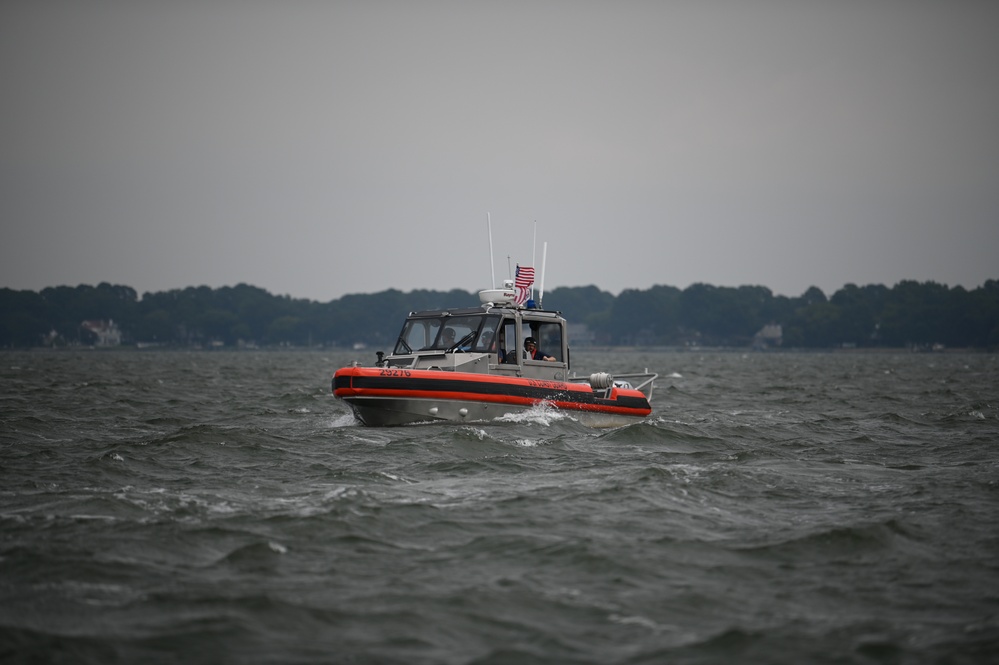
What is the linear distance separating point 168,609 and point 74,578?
1.27 m

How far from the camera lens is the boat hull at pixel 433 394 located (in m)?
19.7

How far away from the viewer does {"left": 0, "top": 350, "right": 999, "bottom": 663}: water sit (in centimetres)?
751

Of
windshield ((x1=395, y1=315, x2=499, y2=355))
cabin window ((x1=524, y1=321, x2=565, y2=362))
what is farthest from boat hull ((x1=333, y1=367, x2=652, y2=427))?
cabin window ((x1=524, y1=321, x2=565, y2=362))

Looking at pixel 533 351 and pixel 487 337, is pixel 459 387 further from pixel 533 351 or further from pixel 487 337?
pixel 533 351

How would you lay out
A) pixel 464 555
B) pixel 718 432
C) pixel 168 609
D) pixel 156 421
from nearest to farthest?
pixel 168 609 < pixel 464 555 < pixel 718 432 < pixel 156 421

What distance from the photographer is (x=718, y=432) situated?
71.7 ft

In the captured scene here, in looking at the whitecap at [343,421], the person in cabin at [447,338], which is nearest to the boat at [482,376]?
the person in cabin at [447,338]

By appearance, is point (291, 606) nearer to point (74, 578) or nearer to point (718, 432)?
point (74, 578)

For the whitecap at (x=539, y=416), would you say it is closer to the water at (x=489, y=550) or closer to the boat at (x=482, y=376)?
the boat at (x=482, y=376)

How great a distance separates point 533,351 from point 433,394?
3070mm

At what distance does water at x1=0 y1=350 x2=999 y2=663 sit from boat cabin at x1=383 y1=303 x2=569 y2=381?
100 inches

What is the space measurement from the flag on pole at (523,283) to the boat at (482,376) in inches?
2.6

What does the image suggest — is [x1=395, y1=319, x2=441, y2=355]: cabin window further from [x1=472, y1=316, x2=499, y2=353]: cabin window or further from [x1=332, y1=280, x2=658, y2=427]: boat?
[x1=472, y1=316, x2=499, y2=353]: cabin window

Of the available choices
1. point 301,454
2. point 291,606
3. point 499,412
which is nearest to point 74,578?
point 291,606
